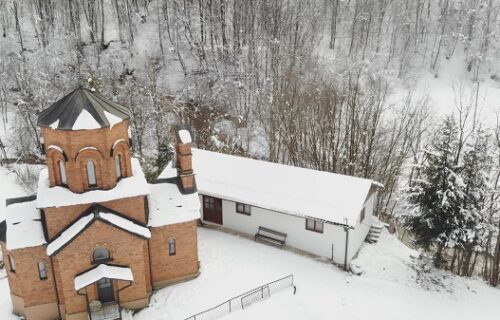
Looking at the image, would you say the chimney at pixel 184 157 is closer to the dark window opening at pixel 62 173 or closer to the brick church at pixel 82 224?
the brick church at pixel 82 224

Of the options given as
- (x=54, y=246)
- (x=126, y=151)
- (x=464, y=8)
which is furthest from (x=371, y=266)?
(x=464, y=8)

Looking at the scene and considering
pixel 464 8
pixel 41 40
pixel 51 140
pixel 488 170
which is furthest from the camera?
pixel 464 8

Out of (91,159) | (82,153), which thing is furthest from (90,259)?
(82,153)

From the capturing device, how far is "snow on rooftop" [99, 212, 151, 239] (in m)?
17.1

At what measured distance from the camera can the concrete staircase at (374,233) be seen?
23859 millimetres

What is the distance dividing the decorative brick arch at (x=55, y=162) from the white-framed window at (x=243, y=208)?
28.8 feet

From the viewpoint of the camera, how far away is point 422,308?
1914 cm

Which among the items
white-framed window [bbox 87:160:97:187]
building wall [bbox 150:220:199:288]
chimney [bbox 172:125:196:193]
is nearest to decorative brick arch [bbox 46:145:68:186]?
white-framed window [bbox 87:160:97:187]

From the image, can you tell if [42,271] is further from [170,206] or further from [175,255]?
[170,206]

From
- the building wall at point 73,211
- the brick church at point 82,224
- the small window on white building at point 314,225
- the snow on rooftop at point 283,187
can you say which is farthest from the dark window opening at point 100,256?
the small window on white building at point 314,225

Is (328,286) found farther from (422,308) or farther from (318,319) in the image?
(422,308)

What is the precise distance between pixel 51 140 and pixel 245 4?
26.8 m

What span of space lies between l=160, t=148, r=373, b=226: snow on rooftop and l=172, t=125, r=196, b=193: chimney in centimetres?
342

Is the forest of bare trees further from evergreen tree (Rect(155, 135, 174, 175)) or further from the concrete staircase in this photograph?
the concrete staircase
